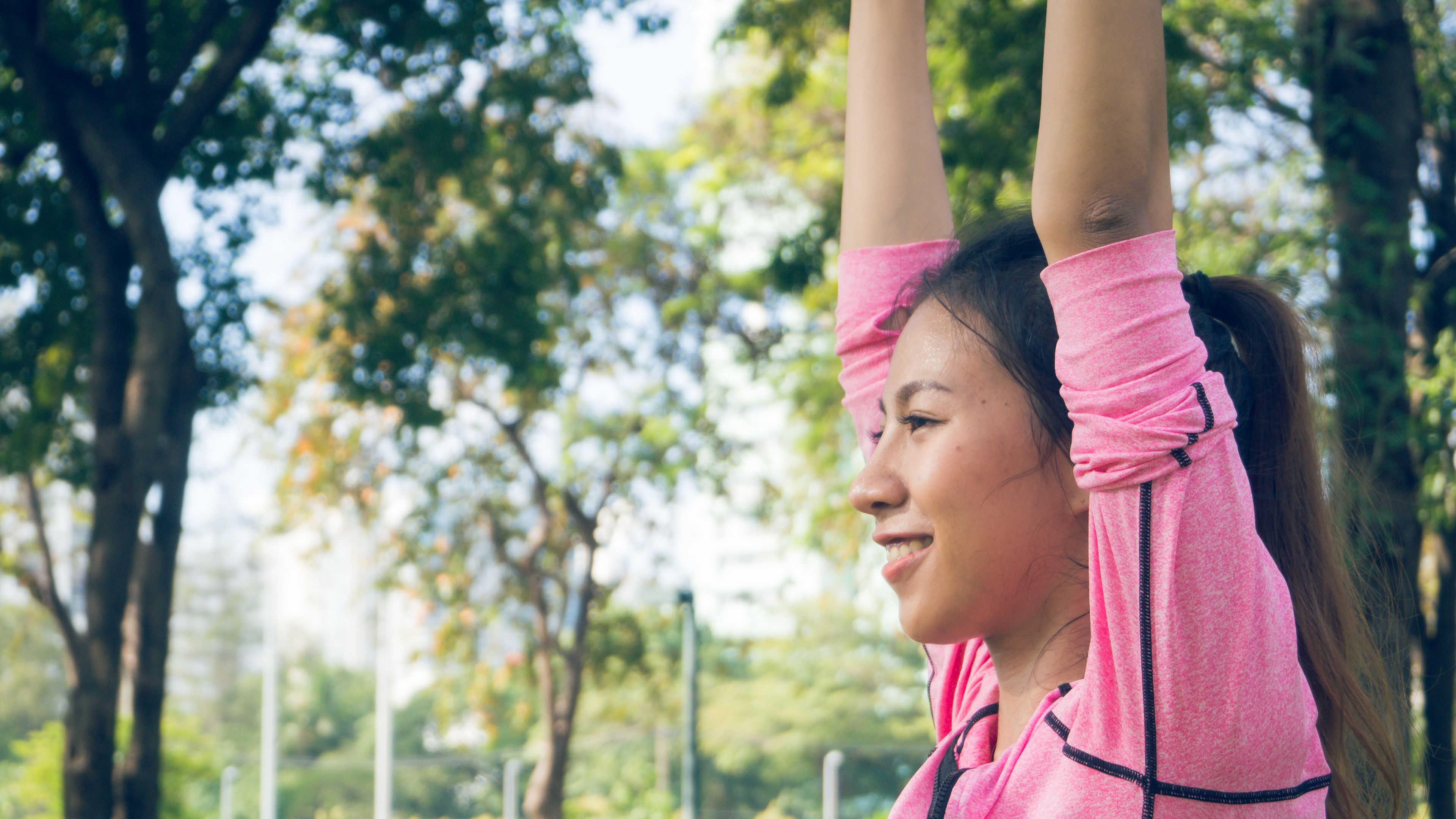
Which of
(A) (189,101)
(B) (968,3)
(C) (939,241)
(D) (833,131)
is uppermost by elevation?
(D) (833,131)

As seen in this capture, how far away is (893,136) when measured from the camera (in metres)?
1.34

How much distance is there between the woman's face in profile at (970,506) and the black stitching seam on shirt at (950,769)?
11cm

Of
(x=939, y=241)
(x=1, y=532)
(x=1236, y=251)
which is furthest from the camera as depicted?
(x=1, y=532)

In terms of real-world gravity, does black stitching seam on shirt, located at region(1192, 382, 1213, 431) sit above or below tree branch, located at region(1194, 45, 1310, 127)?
below

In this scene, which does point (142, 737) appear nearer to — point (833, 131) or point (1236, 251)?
point (1236, 251)

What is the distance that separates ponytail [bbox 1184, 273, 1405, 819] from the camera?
0.95 meters

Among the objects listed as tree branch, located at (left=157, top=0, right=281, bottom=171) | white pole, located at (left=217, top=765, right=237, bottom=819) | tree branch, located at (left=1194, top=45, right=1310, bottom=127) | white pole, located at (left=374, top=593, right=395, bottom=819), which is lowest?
white pole, located at (left=217, top=765, right=237, bottom=819)

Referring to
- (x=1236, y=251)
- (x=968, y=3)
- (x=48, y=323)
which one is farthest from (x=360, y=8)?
(x=1236, y=251)

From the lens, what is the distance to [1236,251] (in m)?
5.44

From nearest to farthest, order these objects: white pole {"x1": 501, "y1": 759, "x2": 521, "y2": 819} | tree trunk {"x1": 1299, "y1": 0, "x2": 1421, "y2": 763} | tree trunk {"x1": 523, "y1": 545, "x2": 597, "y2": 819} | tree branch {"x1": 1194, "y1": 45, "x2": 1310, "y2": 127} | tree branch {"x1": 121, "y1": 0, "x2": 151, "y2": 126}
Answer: tree trunk {"x1": 1299, "y1": 0, "x2": 1421, "y2": 763} < tree branch {"x1": 1194, "y1": 45, "x2": 1310, "y2": 127} < tree branch {"x1": 121, "y1": 0, "x2": 151, "y2": 126} < tree trunk {"x1": 523, "y1": 545, "x2": 597, "y2": 819} < white pole {"x1": 501, "y1": 759, "x2": 521, "y2": 819}

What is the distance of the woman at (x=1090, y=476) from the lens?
0.76 meters

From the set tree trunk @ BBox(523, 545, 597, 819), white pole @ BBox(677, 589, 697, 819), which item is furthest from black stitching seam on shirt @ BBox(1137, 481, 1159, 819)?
tree trunk @ BBox(523, 545, 597, 819)

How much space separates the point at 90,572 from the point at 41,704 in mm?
21039

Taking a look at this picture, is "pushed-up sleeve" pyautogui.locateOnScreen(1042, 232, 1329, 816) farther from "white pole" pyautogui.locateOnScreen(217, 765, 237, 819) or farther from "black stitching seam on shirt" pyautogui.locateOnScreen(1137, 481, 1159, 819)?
"white pole" pyautogui.locateOnScreen(217, 765, 237, 819)
